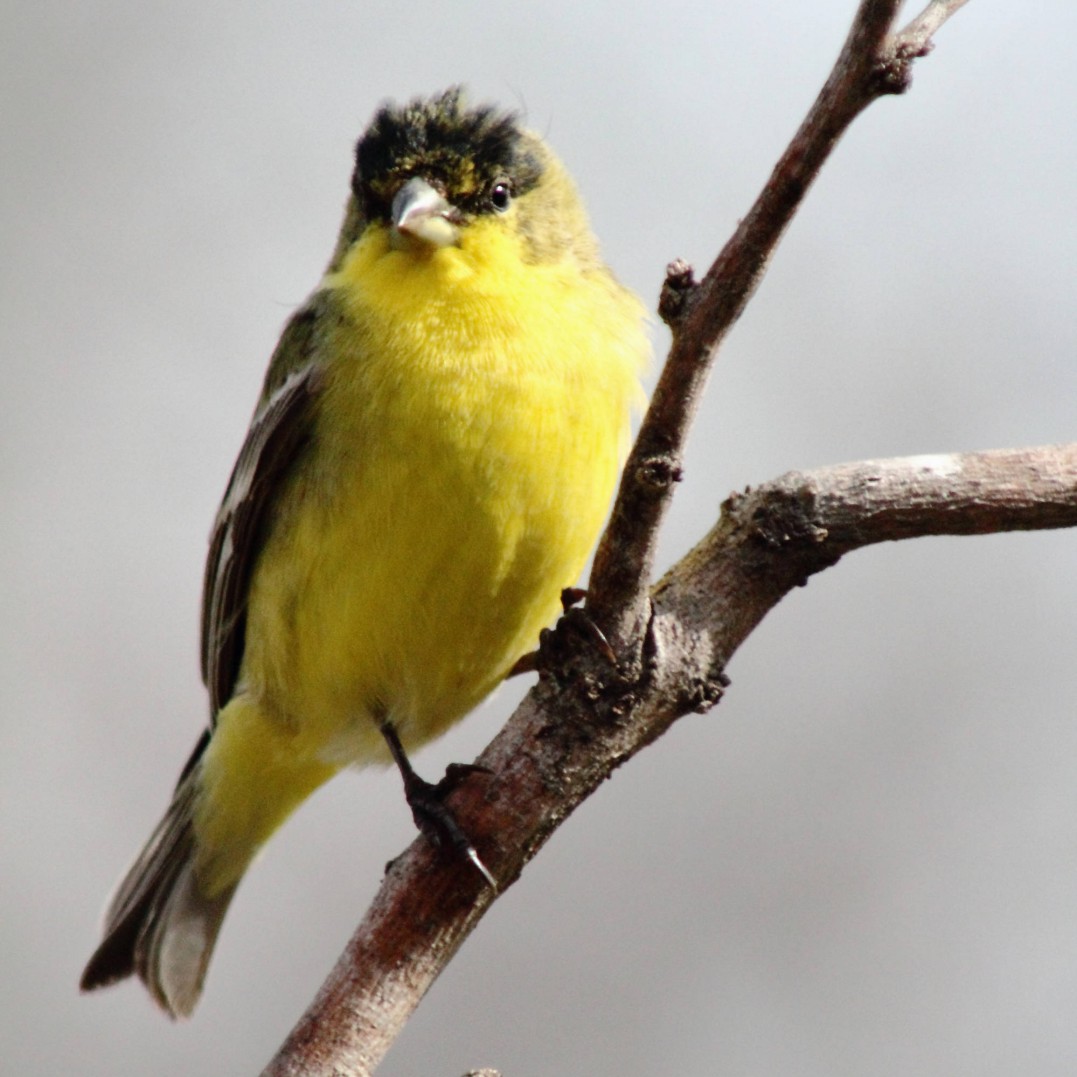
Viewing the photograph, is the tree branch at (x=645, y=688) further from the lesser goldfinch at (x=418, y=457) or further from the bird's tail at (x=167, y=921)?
the bird's tail at (x=167, y=921)

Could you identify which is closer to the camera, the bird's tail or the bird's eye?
the bird's eye

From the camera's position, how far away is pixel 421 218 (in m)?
3.52

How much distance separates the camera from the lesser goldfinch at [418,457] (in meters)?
3.36

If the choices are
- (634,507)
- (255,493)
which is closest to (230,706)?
(255,493)

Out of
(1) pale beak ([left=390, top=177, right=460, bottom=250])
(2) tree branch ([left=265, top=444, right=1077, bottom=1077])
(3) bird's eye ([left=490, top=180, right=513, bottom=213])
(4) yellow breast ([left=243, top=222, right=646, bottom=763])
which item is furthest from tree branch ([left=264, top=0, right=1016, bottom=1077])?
(3) bird's eye ([left=490, top=180, right=513, bottom=213])

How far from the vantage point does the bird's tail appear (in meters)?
4.45

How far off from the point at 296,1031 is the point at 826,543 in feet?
4.58

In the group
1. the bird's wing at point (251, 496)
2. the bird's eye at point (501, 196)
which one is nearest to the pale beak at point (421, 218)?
the bird's eye at point (501, 196)

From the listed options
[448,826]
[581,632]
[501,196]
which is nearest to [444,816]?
→ [448,826]

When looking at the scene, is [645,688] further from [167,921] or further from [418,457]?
[167,921]

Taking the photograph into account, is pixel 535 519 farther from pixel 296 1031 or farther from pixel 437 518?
pixel 296 1031

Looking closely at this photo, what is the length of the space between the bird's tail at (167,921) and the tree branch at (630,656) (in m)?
1.86

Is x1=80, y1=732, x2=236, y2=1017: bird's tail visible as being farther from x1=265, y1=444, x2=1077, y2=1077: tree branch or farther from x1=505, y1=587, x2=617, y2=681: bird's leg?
x1=505, y1=587, x2=617, y2=681: bird's leg

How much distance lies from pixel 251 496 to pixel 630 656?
161 cm
